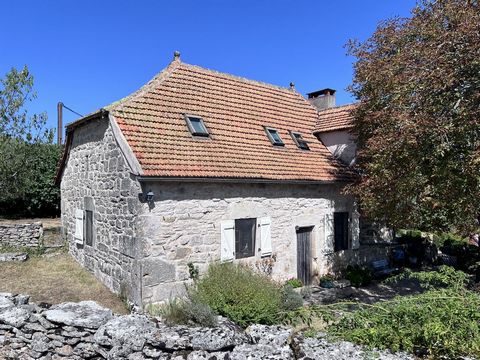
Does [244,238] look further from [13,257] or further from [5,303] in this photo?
[13,257]

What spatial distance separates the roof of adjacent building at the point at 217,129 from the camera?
29.9ft

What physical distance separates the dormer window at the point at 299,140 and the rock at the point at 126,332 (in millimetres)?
8641

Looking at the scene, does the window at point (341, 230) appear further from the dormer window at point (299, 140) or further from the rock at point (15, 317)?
the rock at point (15, 317)

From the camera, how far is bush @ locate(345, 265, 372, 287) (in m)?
11.7

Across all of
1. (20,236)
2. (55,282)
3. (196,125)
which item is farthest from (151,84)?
(20,236)

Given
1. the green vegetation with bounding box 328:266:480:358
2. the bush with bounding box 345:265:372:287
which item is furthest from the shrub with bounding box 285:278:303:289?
the green vegetation with bounding box 328:266:480:358

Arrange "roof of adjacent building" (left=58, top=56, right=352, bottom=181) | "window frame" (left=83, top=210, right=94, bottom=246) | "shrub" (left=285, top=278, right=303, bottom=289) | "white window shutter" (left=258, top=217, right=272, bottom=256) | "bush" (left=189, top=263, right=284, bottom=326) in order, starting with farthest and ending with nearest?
"window frame" (left=83, top=210, right=94, bottom=246)
"shrub" (left=285, top=278, right=303, bottom=289)
"white window shutter" (left=258, top=217, right=272, bottom=256)
"roof of adjacent building" (left=58, top=56, right=352, bottom=181)
"bush" (left=189, top=263, right=284, bottom=326)

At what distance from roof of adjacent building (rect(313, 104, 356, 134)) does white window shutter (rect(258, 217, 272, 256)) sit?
4.96 meters

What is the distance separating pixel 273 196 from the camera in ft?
34.9

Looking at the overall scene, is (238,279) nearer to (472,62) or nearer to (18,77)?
(472,62)

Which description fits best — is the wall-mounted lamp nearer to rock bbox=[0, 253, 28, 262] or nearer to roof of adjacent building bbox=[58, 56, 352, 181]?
roof of adjacent building bbox=[58, 56, 352, 181]

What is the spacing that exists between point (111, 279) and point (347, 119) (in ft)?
31.2

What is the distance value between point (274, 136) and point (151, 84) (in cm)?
422

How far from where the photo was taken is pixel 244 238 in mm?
10086
